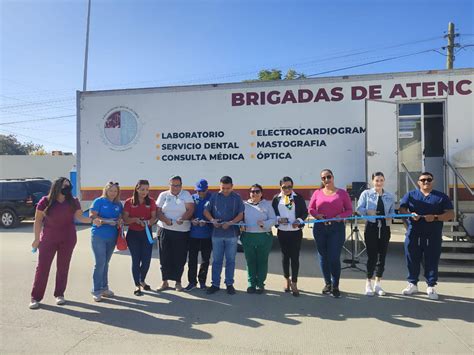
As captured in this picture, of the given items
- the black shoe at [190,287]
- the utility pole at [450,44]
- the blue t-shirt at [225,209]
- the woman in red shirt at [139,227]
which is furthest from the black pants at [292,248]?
the utility pole at [450,44]

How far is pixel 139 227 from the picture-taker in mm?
5438

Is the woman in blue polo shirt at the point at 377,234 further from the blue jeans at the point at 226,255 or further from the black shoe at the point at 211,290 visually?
the black shoe at the point at 211,290

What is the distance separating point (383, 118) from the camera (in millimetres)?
7414

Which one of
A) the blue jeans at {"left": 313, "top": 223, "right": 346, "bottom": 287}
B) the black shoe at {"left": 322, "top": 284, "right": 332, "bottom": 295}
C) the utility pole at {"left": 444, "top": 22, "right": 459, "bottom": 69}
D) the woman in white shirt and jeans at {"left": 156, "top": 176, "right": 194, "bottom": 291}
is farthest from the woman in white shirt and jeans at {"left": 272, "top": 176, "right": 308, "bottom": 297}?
the utility pole at {"left": 444, "top": 22, "right": 459, "bottom": 69}

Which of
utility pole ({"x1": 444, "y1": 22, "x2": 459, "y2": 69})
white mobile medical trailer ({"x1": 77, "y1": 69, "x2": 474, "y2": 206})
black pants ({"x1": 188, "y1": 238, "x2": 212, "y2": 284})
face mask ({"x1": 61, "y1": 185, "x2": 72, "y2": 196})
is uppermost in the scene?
utility pole ({"x1": 444, "y1": 22, "x2": 459, "y2": 69})

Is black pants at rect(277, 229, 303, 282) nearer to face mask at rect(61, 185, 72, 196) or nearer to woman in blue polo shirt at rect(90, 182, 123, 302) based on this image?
woman in blue polo shirt at rect(90, 182, 123, 302)

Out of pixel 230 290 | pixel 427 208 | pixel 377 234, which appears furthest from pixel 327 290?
pixel 427 208

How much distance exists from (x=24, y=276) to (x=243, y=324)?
13.7 ft

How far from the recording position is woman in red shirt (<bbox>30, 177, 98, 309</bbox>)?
492 cm

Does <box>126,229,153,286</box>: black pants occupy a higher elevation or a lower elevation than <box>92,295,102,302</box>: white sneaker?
higher

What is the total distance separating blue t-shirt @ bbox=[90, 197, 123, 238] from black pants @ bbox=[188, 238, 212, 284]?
1.10m

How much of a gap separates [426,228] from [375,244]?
2.27 feet

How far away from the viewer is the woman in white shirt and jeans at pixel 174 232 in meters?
5.61

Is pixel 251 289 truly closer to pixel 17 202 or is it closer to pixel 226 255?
pixel 226 255
